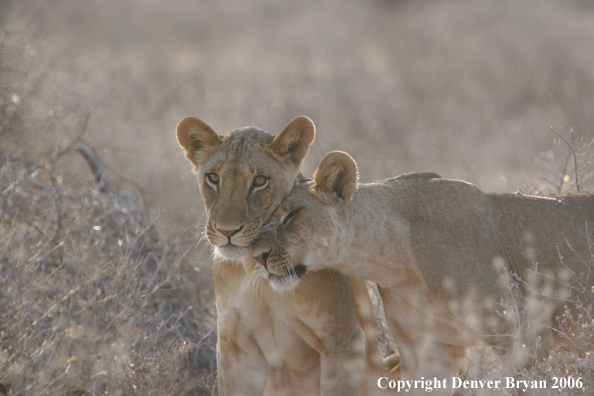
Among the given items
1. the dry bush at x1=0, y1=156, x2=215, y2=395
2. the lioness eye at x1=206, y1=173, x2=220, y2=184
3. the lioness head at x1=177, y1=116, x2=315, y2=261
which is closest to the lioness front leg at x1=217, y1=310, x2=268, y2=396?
the dry bush at x1=0, y1=156, x2=215, y2=395

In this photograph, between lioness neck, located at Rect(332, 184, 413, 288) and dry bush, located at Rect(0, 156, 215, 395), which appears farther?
dry bush, located at Rect(0, 156, 215, 395)

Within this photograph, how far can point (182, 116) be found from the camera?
480 inches

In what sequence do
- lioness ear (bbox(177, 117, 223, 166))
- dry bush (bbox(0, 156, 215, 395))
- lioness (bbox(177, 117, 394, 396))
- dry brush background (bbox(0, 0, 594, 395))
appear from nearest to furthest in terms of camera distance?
lioness (bbox(177, 117, 394, 396))
lioness ear (bbox(177, 117, 223, 166))
dry bush (bbox(0, 156, 215, 395))
dry brush background (bbox(0, 0, 594, 395))

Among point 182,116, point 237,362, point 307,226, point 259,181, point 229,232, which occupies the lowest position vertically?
point 182,116

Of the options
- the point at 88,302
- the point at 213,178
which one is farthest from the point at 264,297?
the point at 88,302

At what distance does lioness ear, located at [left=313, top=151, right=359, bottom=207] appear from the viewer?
4043 mm

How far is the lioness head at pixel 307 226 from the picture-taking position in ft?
12.7

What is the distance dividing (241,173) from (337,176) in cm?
57

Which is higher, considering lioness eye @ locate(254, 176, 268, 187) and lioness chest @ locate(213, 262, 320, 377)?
lioness eye @ locate(254, 176, 268, 187)

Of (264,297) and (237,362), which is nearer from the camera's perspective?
(264,297)

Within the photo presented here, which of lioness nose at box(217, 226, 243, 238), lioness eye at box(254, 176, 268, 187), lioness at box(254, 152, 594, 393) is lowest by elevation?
lioness at box(254, 152, 594, 393)

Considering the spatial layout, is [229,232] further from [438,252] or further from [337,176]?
[438,252]

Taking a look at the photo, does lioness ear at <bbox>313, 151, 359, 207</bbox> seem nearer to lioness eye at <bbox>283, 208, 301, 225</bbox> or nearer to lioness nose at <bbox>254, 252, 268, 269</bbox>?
lioness eye at <bbox>283, 208, 301, 225</bbox>

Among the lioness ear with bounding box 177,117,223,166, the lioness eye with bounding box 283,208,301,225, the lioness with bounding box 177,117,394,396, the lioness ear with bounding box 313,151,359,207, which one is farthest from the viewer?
the lioness ear with bounding box 177,117,223,166
